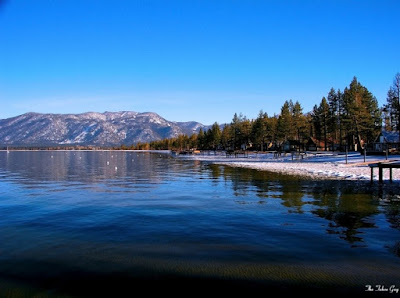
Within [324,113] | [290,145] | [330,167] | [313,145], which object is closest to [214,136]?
[290,145]

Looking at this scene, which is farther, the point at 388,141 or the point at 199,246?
the point at 388,141

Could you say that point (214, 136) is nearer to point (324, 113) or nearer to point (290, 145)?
point (290, 145)

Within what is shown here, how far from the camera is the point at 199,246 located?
1088 cm

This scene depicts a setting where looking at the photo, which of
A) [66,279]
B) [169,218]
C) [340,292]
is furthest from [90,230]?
[340,292]

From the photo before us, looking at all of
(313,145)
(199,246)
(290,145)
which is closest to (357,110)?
(290,145)

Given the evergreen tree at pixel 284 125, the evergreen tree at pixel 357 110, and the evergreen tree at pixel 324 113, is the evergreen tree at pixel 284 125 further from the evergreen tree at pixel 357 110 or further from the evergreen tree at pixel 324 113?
the evergreen tree at pixel 357 110

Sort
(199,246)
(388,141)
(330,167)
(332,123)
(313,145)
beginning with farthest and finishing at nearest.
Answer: (313,145), (332,123), (388,141), (330,167), (199,246)

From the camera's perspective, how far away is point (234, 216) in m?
15.8

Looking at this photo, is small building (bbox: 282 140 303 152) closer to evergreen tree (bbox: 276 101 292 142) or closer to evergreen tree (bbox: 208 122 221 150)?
evergreen tree (bbox: 276 101 292 142)

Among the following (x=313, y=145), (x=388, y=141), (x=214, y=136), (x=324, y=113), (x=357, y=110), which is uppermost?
(x=324, y=113)

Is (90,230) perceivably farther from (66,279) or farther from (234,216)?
(234,216)

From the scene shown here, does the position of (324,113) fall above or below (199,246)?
above

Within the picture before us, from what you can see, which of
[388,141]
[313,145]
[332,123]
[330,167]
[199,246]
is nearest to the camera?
[199,246]

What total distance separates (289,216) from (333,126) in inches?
4155
